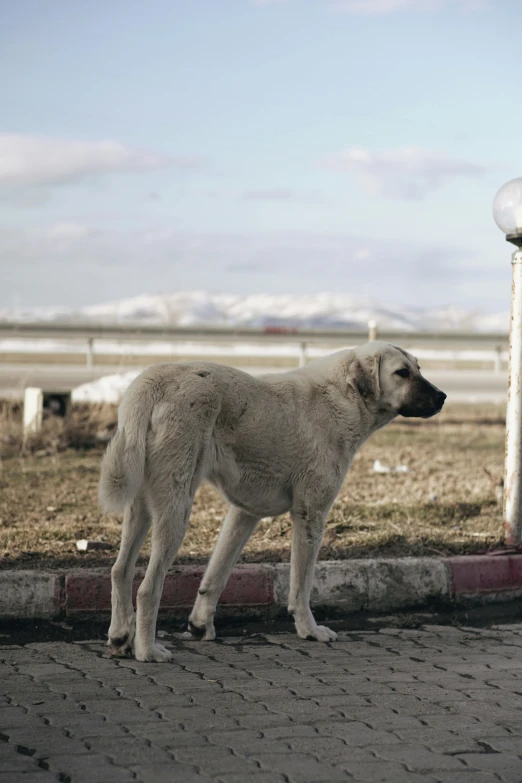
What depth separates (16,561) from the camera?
615cm

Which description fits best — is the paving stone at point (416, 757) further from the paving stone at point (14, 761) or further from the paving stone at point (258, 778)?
the paving stone at point (14, 761)

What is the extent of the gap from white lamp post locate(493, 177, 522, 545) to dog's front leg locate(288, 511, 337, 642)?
1918mm

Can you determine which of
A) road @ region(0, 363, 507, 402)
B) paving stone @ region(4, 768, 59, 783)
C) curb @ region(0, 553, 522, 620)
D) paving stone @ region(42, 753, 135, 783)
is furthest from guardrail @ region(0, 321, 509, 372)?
paving stone @ region(4, 768, 59, 783)

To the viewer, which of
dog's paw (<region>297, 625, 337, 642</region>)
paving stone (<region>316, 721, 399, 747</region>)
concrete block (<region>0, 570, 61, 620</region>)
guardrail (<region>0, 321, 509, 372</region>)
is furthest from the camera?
guardrail (<region>0, 321, 509, 372</region>)

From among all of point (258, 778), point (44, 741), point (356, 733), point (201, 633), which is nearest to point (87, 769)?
point (44, 741)

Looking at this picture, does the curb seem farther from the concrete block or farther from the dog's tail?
the dog's tail

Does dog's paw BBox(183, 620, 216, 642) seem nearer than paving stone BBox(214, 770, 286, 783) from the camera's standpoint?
No

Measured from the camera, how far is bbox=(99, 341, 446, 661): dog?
Answer: 4.88 metres

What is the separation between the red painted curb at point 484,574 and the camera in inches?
253

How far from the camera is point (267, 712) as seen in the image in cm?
407

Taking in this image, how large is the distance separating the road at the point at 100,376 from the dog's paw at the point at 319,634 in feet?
33.9

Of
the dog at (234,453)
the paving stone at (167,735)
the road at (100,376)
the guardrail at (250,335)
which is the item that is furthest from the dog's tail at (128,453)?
the guardrail at (250,335)

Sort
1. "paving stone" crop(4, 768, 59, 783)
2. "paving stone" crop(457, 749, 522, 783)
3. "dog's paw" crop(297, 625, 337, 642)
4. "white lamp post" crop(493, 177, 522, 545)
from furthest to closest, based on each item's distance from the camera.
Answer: "white lamp post" crop(493, 177, 522, 545) → "dog's paw" crop(297, 625, 337, 642) → "paving stone" crop(457, 749, 522, 783) → "paving stone" crop(4, 768, 59, 783)

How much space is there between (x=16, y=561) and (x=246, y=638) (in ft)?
5.19
